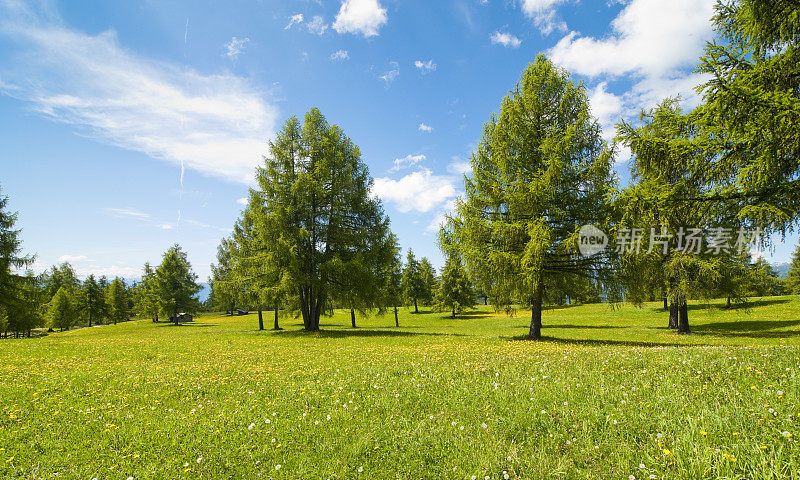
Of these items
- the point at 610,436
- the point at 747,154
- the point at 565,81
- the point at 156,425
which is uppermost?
the point at 565,81

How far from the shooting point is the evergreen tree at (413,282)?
206 ft

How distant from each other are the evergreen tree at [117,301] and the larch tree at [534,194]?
263 ft

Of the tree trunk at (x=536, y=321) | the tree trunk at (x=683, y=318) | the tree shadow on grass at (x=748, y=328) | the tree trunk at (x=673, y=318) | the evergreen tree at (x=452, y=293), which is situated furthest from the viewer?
the evergreen tree at (x=452, y=293)

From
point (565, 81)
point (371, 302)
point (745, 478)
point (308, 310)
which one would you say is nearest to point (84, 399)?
point (745, 478)

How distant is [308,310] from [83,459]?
22.6 meters

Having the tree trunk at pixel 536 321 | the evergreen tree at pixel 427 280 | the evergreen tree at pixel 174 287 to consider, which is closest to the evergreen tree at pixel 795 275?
the evergreen tree at pixel 427 280

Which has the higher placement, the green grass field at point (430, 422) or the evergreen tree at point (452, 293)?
the green grass field at point (430, 422)

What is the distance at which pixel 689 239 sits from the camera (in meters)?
21.3

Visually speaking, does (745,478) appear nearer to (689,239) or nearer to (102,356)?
(102,356)

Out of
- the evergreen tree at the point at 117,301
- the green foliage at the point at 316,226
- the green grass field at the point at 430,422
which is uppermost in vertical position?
the green foliage at the point at 316,226

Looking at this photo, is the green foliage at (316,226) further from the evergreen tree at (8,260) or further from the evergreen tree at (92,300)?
the evergreen tree at (92,300)

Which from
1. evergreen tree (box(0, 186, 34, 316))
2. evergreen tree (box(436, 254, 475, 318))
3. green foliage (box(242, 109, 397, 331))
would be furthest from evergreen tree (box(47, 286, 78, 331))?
evergreen tree (box(436, 254, 475, 318))

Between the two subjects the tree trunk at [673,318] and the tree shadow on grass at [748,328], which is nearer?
the tree shadow on grass at [748,328]

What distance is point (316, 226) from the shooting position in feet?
80.3
